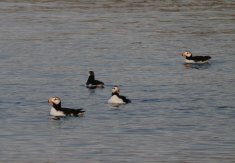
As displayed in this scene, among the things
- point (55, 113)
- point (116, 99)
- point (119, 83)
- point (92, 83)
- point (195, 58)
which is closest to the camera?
point (55, 113)

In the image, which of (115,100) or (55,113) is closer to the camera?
(55,113)

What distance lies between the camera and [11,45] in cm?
5459

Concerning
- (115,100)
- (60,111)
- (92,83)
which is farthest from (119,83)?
(60,111)

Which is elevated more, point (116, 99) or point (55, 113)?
point (116, 99)

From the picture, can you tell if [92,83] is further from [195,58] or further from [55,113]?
[195,58]

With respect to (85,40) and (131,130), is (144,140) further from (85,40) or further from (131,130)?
(85,40)

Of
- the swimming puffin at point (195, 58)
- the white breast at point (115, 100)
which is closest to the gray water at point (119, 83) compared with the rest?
the white breast at point (115, 100)

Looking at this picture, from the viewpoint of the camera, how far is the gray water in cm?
2786

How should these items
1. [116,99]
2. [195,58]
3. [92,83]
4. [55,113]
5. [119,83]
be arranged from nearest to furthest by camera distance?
1. [55,113]
2. [116,99]
3. [92,83]
4. [119,83]
5. [195,58]

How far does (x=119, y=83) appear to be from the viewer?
137 ft

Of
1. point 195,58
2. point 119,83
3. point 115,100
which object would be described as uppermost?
point 115,100

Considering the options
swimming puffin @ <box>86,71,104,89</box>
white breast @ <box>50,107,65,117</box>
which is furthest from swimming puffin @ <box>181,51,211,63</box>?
white breast @ <box>50,107,65,117</box>

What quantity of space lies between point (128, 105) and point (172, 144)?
8115 millimetres

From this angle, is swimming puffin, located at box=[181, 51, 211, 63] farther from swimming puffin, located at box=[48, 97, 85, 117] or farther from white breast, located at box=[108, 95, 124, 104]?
swimming puffin, located at box=[48, 97, 85, 117]
